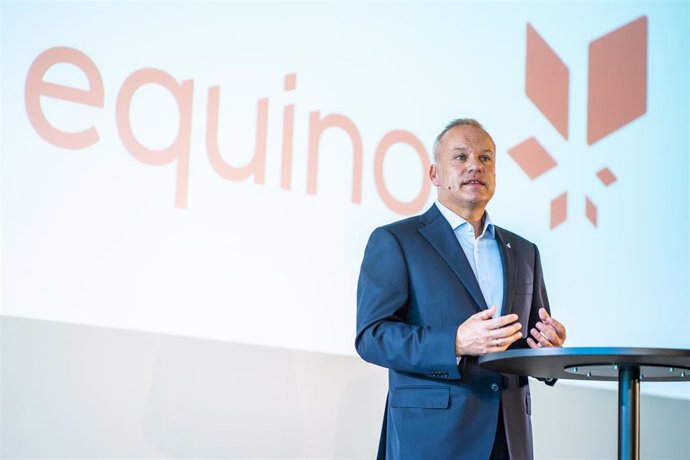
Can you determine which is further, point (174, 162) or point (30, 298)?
point (174, 162)

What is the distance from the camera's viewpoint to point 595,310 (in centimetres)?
435

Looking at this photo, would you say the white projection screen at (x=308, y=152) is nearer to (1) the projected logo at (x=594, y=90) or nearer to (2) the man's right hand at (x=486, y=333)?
(1) the projected logo at (x=594, y=90)

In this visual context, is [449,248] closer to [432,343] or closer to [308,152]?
[432,343]

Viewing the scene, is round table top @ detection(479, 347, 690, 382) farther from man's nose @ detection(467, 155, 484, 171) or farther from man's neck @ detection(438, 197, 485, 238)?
man's nose @ detection(467, 155, 484, 171)

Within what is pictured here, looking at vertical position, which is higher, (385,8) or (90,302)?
(385,8)

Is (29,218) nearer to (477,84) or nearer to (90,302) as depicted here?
(90,302)

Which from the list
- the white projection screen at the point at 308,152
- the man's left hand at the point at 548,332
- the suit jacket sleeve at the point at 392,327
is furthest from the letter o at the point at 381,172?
the man's left hand at the point at 548,332

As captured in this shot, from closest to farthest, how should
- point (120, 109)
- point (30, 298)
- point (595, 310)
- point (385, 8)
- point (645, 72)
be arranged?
point (30, 298)
point (120, 109)
point (385, 8)
point (595, 310)
point (645, 72)

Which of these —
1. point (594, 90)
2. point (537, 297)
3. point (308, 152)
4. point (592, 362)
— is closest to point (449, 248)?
point (537, 297)

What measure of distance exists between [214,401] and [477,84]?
1.80 m

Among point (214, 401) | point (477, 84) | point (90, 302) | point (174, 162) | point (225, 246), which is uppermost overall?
point (477, 84)

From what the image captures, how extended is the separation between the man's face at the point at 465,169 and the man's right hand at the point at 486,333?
1.93 ft

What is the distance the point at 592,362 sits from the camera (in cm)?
204

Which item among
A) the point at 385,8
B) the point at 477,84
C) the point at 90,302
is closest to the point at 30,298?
the point at 90,302
